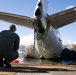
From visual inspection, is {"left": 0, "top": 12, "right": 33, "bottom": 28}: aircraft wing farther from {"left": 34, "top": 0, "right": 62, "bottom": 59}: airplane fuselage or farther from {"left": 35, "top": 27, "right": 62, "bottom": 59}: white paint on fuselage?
Answer: {"left": 35, "top": 27, "right": 62, "bottom": 59}: white paint on fuselage

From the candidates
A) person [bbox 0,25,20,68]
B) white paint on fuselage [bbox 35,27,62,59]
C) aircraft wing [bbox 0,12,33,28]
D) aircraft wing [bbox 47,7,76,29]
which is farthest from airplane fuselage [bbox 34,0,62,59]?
person [bbox 0,25,20,68]

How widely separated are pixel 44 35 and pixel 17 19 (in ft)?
13.9

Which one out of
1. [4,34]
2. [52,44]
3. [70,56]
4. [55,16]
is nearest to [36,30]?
[55,16]

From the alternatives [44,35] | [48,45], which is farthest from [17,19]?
[48,45]

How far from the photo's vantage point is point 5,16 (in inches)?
859

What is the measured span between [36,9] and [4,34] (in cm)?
858

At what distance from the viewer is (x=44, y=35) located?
81.0ft

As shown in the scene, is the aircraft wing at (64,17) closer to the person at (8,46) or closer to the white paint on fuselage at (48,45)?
the white paint on fuselage at (48,45)

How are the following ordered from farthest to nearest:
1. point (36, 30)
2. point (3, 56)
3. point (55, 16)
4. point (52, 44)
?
point (52, 44) < point (36, 30) < point (55, 16) < point (3, 56)

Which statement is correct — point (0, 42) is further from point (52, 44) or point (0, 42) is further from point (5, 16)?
point (52, 44)

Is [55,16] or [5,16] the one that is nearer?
[55,16]

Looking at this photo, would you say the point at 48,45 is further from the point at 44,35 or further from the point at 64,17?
the point at 64,17

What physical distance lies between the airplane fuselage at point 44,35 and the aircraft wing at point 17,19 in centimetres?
89

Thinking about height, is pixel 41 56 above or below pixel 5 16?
below
